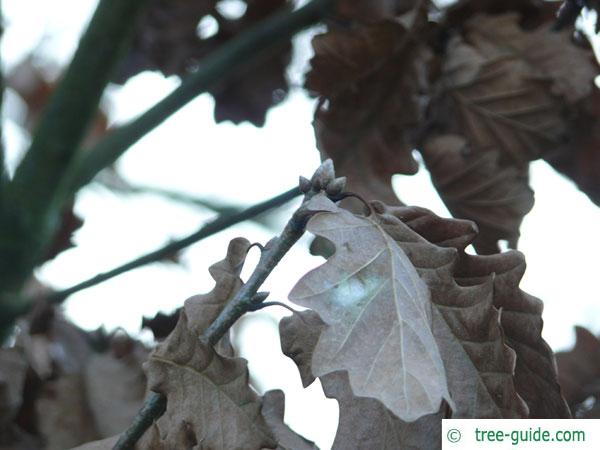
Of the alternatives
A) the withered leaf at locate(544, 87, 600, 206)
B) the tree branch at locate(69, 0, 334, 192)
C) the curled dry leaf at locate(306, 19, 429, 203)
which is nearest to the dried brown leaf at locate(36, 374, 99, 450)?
the tree branch at locate(69, 0, 334, 192)

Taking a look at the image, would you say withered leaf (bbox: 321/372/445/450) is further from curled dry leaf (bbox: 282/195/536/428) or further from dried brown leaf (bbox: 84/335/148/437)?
dried brown leaf (bbox: 84/335/148/437)

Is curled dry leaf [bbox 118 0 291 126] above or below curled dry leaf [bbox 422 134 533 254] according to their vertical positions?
above

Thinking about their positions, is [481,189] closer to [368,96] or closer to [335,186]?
[368,96]

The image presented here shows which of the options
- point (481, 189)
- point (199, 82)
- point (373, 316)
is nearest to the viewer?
point (373, 316)

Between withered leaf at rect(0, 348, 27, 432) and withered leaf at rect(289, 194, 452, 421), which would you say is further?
withered leaf at rect(0, 348, 27, 432)

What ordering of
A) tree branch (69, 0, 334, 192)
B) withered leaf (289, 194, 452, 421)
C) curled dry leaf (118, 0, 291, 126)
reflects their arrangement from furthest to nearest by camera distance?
curled dry leaf (118, 0, 291, 126)
tree branch (69, 0, 334, 192)
withered leaf (289, 194, 452, 421)

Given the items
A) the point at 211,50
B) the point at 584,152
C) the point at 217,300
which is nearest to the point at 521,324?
the point at 217,300

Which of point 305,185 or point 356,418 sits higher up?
point 305,185
